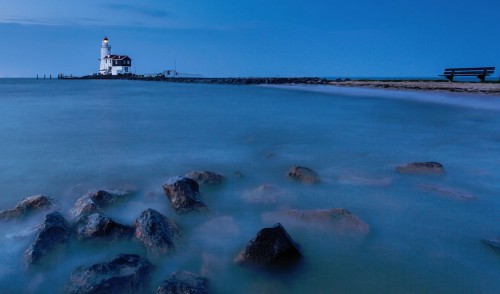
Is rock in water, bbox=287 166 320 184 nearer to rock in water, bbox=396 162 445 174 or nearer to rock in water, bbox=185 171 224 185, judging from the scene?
rock in water, bbox=185 171 224 185

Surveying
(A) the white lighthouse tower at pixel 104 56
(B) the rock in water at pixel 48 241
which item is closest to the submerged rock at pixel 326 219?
(B) the rock in water at pixel 48 241

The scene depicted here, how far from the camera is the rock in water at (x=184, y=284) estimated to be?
3031 mm

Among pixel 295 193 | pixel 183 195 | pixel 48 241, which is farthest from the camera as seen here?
pixel 295 193

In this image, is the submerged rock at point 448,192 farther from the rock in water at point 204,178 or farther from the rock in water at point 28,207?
the rock in water at point 28,207

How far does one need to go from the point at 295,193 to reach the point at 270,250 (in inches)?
81.0

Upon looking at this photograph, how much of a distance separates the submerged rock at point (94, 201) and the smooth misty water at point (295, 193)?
16 cm

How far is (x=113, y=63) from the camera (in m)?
81.5

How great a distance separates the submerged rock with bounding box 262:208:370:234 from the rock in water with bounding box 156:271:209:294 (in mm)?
1565

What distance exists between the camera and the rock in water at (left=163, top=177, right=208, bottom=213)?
472 centimetres

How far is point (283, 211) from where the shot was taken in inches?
192

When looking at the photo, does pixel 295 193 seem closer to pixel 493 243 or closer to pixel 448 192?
pixel 448 192

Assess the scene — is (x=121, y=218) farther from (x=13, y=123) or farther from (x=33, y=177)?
(x=13, y=123)

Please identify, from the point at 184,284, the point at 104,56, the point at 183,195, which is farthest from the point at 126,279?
the point at 104,56

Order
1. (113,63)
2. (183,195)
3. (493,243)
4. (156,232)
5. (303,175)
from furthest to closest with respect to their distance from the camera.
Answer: (113,63) < (303,175) < (183,195) < (493,243) < (156,232)
